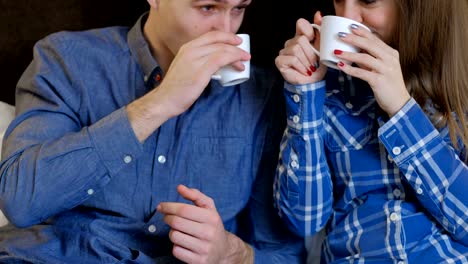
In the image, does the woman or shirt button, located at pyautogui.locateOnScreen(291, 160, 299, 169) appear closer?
the woman

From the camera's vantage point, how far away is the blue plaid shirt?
119 cm

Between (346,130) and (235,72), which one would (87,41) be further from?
(346,130)

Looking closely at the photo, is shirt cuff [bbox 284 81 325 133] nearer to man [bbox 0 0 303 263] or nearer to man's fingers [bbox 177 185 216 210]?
man [bbox 0 0 303 263]

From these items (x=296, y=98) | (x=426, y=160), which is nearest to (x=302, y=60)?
(x=296, y=98)

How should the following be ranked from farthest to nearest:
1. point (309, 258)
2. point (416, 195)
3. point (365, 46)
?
point (309, 258) → point (416, 195) → point (365, 46)

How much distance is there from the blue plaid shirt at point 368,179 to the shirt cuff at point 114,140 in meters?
0.32

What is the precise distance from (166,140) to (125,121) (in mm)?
174

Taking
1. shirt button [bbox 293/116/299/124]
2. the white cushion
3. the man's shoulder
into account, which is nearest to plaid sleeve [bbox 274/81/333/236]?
shirt button [bbox 293/116/299/124]

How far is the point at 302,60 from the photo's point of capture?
123cm

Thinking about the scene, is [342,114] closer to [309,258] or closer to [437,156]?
[437,156]

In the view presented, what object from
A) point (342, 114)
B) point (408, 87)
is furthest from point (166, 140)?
point (408, 87)

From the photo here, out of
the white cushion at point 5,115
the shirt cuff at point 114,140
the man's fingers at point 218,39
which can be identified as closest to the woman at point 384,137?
the man's fingers at point 218,39

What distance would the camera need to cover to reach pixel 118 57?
1393mm

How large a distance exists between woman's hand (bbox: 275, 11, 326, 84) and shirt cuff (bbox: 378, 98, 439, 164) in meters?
0.17
